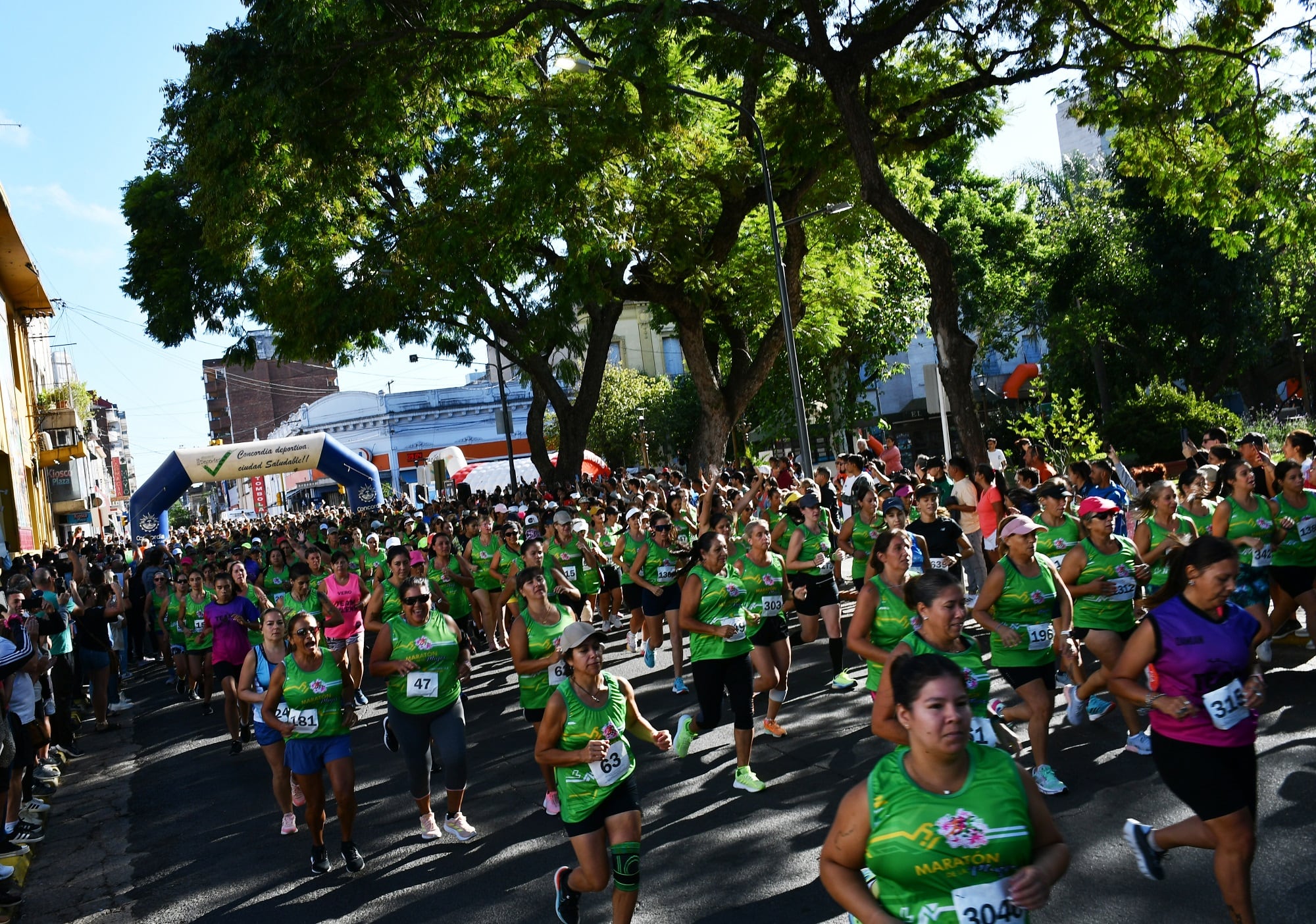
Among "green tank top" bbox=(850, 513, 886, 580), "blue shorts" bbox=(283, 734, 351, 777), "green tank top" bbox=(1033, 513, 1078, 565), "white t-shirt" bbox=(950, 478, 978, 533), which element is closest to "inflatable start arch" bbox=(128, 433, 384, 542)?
"white t-shirt" bbox=(950, 478, 978, 533)

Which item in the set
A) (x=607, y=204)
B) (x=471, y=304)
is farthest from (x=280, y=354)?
(x=607, y=204)

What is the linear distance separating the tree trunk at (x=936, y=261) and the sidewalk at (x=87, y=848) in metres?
9.37

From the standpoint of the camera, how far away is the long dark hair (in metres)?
4.75

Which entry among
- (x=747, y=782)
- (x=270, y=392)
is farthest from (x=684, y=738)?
(x=270, y=392)

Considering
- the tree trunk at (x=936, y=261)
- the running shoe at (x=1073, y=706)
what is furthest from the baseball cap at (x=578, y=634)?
the tree trunk at (x=936, y=261)

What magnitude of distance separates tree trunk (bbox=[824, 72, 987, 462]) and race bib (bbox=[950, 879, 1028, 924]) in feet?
36.1

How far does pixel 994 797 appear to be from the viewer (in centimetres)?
320

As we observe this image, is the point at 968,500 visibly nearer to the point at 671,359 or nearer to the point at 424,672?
the point at 424,672

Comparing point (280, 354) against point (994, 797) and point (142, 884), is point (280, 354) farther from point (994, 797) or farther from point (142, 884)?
point (994, 797)

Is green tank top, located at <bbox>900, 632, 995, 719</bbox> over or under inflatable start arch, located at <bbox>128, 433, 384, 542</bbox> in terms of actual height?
under

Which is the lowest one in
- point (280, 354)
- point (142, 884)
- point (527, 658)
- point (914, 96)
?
point (142, 884)

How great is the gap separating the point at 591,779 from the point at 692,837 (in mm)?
1822

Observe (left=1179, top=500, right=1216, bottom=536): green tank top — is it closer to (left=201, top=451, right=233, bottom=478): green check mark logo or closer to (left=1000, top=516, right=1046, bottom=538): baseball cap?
(left=1000, top=516, right=1046, bottom=538): baseball cap

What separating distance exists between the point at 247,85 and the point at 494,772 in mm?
9767
